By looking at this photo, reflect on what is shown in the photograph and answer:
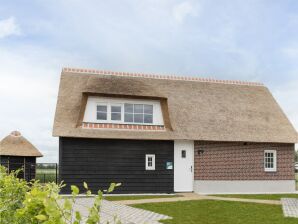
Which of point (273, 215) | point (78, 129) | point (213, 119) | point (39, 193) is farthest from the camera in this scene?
point (213, 119)

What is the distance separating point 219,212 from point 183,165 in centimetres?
910

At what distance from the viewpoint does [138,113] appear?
24.6 meters

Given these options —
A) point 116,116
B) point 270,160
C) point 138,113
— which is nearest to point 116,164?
point 116,116

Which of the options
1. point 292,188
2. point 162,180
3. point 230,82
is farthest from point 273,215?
point 230,82

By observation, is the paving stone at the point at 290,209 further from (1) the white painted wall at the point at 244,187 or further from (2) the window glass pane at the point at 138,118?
(2) the window glass pane at the point at 138,118

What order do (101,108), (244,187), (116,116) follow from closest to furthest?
(101,108), (116,116), (244,187)

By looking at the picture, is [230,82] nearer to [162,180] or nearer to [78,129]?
[162,180]

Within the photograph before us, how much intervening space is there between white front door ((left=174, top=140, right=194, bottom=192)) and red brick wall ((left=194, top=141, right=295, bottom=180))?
0.34 metres

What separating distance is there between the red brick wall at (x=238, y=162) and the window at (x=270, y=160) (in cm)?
26

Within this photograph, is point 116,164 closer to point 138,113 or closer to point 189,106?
point 138,113

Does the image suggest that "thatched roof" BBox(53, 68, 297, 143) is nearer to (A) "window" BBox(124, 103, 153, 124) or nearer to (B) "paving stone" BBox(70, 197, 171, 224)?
(A) "window" BBox(124, 103, 153, 124)

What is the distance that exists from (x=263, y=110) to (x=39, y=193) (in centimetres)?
2762

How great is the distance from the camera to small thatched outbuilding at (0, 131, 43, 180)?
27.4m

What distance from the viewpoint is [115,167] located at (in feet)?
77.0
